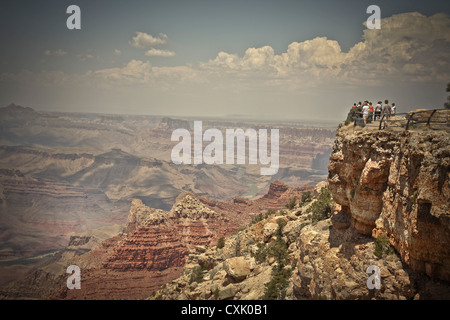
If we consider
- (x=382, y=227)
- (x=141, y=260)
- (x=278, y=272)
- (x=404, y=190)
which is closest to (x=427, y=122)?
(x=404, y=190)

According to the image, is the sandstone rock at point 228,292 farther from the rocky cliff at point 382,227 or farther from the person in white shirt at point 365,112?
the person in white shirt at point 365,112

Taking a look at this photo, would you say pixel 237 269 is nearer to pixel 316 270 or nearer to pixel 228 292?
pixel 228 292

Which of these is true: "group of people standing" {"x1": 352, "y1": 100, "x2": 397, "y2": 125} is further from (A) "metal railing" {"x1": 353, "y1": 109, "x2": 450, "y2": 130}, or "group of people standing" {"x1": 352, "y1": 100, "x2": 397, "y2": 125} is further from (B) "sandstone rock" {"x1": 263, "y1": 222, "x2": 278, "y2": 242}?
(B) "sandstone rock" {"x1": 263, "y1": 222, "x2": 278, "y2": 242}

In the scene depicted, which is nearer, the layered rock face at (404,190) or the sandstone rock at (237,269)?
the layered rock face at (404,190)

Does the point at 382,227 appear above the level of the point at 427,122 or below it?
below

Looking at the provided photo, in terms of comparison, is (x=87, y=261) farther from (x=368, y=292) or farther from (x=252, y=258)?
(x=368, y=292)

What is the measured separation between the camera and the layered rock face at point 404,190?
385 inches

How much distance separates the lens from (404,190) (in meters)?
11.0

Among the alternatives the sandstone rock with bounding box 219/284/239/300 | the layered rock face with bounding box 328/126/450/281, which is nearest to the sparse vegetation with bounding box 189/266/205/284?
the sandstone rock with bounding box 219/284/239/300

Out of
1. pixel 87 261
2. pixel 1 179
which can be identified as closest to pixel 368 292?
pixel 87 261

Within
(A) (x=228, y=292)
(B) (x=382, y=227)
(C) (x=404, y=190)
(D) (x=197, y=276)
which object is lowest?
(D) (x=197, y=276)

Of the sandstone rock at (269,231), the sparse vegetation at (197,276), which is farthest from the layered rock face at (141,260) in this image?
the sandstone rock at (269,231)

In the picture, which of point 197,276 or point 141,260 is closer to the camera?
point 197,276

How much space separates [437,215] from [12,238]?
528 ft
